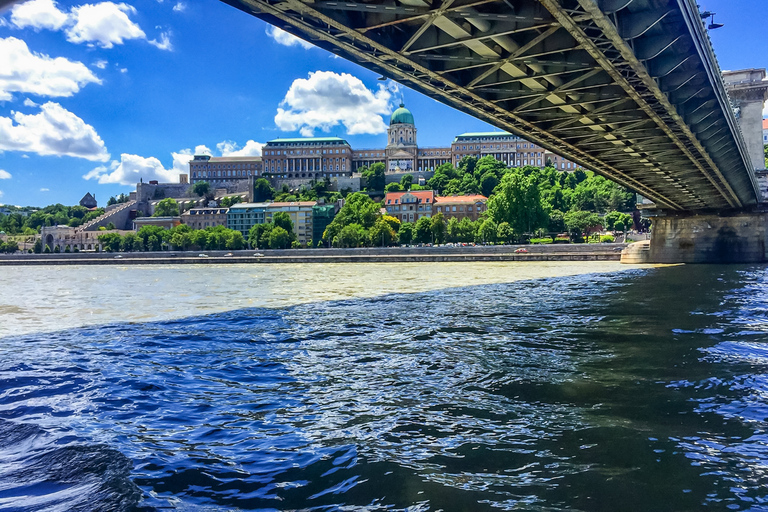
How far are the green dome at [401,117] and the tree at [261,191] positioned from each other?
52866 millimetres

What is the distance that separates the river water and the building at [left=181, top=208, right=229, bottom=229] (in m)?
142

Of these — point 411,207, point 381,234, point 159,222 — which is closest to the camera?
point 381,234

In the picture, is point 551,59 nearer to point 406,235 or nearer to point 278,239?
point 406,235

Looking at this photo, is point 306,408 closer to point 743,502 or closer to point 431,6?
point 743,502

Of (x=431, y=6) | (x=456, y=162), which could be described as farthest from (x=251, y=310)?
(x=456, y=162)

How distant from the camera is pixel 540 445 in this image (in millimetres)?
5262

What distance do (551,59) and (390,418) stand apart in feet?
37.8

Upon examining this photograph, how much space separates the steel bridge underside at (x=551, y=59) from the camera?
441 inches

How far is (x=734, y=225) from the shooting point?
4619 cm

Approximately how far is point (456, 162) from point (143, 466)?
185154 millimetres

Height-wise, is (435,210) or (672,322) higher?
(435,210)

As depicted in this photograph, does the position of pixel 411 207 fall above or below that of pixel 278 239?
above

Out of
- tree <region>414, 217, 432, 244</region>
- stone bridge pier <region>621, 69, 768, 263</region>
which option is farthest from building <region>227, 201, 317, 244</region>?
stone bridge pier <region>621, 69, 768, 263</region>

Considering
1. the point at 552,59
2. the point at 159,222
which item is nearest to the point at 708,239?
the point at 552,59
